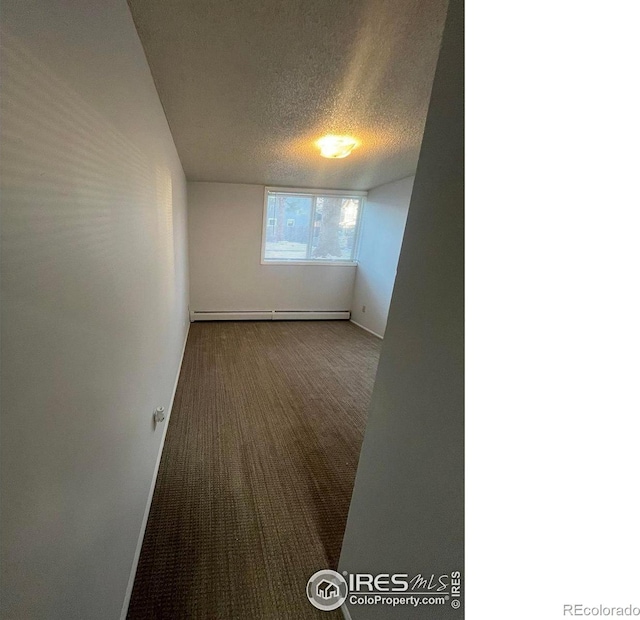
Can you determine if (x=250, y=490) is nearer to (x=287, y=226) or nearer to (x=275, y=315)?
(x=275, y=315)

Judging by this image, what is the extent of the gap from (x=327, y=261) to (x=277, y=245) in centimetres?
92

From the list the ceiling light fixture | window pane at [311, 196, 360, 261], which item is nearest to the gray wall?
the ceiling light fixture

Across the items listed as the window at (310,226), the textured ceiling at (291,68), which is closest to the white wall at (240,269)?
the window at (310,226)

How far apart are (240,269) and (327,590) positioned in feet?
14.9

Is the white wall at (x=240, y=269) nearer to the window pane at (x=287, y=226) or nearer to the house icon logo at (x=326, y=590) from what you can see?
the window pane at (x=287, y=226)

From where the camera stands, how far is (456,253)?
0.65 metres

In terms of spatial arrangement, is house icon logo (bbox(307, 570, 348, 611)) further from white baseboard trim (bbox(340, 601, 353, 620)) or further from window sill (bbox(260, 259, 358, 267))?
window sill (bbox(260, 259, 358, 267))

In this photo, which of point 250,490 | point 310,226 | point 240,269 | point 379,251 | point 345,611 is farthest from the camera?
point 310,226

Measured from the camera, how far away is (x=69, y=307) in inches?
28.0

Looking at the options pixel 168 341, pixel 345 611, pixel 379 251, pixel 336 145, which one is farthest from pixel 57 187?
pixel 379 251

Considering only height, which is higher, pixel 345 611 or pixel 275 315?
pixel 345 611

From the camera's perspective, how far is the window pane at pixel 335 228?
532cm
